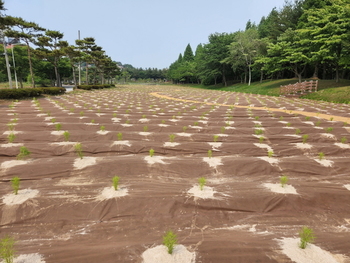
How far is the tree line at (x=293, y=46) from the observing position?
2011 centimetres

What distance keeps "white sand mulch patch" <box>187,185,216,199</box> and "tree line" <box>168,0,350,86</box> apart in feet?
75.3

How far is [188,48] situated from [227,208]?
8130 cm

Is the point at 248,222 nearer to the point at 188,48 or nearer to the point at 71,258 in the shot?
the point at 71,258

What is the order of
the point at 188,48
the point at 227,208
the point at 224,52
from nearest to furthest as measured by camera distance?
the point at 227,208, the point at 224,52, the point at 188,48

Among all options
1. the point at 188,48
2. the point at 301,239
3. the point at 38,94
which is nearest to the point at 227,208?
the point at 301,239

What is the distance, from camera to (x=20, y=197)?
2.91 m

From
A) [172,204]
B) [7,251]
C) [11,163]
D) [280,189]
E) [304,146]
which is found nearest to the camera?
[7,251]

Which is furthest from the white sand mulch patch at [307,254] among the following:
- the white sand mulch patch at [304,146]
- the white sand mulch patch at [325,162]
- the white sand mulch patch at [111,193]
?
the white sand mulch patch at [304,146]

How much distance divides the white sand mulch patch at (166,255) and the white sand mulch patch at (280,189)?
184cm

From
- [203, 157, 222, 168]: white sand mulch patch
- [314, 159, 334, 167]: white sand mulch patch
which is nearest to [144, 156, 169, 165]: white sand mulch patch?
[203, 157, 222, 168]: white sand mulch patch

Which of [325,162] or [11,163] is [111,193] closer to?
[11,163]

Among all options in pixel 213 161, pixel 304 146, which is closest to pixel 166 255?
pixel 213 161

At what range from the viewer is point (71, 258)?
1.94 metres

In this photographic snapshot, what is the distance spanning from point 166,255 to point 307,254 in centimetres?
139
